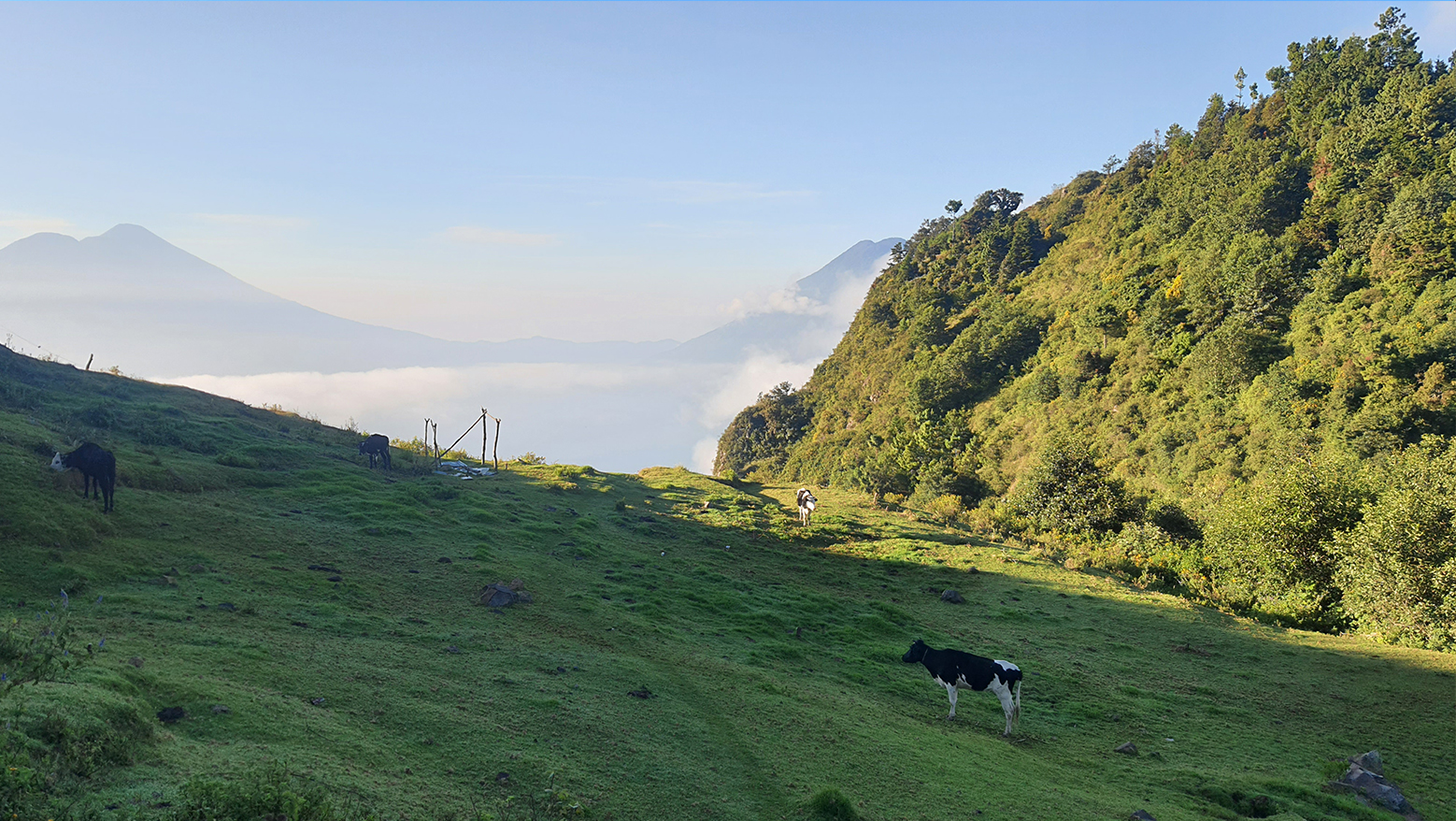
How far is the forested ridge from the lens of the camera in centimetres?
2478

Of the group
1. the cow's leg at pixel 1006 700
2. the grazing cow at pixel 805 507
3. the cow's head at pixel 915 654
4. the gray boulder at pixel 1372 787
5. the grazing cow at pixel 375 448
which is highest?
the grazing cow at pixel 375 448

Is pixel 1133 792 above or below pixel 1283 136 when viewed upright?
below

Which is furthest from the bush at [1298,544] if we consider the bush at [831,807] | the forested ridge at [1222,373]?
the bush at [831,807]

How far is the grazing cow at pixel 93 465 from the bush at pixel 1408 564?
35.8 metres

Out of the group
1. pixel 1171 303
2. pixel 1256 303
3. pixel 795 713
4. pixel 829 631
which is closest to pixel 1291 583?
pixel 829 631

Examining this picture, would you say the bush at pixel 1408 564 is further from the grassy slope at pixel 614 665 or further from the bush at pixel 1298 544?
the bush at pixel 1298 544

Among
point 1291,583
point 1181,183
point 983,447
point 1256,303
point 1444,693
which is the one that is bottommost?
point 1444,693

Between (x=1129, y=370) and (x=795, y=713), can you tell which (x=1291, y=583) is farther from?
(x=1129, y=370)

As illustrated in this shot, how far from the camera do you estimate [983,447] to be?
7069cm

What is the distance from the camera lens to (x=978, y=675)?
15.5 m

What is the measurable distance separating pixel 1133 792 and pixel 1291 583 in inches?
698

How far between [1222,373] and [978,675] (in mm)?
49988

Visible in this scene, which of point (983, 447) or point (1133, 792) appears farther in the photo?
point (983, 447)

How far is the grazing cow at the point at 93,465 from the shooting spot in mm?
19047
